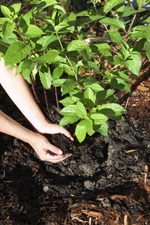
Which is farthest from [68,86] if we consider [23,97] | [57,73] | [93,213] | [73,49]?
[93,213]

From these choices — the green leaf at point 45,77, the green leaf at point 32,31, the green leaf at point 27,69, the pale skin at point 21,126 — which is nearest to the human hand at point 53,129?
the pale skin at point 21,126

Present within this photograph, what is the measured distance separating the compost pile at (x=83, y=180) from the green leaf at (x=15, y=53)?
93 cm

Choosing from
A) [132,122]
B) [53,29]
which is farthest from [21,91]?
[132,122]

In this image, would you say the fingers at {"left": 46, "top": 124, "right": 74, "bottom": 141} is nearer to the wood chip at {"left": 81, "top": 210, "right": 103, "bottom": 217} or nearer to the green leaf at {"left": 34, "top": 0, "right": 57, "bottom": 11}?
the wood chip at {"left": 81, "top": 210, "right": 103, "bottom": 217}

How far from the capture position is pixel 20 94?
1.82 metres

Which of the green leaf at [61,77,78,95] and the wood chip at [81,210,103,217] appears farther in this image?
the wood chip at [81,210,103,217]

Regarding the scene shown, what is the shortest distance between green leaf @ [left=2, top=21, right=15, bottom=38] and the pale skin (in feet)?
2.39

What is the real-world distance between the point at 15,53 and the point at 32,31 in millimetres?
151

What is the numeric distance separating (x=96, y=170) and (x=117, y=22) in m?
1.37

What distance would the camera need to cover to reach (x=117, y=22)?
45.4 inches

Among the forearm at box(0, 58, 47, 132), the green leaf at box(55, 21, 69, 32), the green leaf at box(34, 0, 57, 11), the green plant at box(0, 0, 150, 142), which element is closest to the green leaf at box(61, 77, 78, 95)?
the green plant at box(0, 0, 150, 142)

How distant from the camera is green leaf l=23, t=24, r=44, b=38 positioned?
103 centimetres

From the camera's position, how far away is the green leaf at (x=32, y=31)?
1028 millimetres

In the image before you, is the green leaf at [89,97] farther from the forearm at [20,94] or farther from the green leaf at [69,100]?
the forearm at [20,94]
